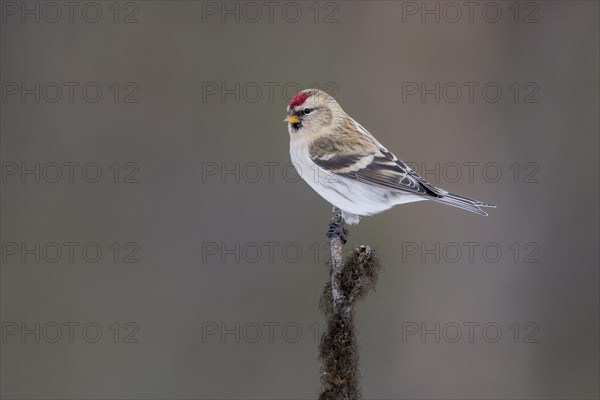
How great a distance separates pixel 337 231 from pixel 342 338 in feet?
3.60

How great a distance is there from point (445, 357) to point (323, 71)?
3.21m

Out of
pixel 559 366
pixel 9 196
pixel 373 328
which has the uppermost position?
pixel 9 196

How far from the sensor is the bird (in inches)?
221

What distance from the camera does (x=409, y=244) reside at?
8.84m

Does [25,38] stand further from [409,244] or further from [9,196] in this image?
[409,244]

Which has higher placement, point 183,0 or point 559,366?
point 183,0

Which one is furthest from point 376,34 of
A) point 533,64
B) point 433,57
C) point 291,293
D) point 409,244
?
point 291,293

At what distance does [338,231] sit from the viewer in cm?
493

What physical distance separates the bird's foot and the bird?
0.29 m
